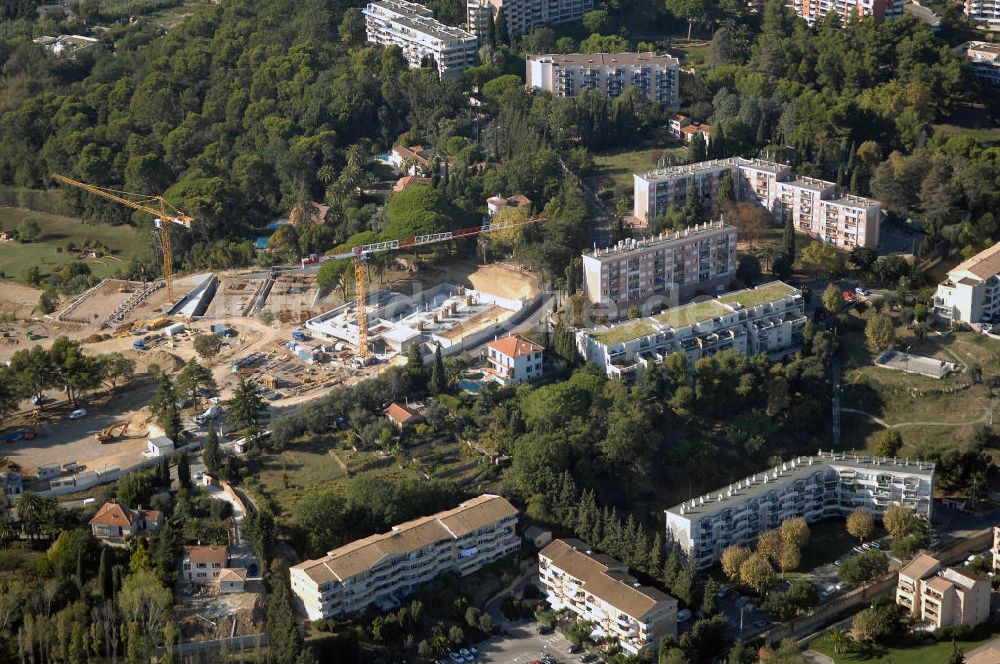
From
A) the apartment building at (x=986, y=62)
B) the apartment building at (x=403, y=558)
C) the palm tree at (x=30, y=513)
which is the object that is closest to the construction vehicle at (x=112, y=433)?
the palm tree at (x=30, y=513)

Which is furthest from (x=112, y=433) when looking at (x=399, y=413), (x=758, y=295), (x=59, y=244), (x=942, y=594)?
(x=942, y=594)

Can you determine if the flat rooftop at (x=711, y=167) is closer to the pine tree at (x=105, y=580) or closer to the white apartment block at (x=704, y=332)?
the white apartment block at (x=704, y=332)

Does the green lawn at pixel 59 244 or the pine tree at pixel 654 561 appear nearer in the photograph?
the pine tree at pixel 654 561

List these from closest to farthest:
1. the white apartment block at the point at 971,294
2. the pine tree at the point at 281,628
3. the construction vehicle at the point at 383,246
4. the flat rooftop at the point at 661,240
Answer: the pine tree at the point at 281,628
the white apartment block at the point at 971,294
the construction vehicle at the point at 383,246
the flat rooftop at the point at 661,240

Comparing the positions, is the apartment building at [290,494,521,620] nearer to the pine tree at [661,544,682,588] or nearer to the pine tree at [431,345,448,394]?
the pine tree at [661,544,682,588]

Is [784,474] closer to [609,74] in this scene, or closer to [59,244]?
[609,74]

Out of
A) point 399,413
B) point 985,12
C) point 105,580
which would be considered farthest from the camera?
point 985,12

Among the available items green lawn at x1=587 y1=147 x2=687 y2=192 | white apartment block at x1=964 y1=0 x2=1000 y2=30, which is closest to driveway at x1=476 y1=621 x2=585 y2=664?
green lawn at x1=587 y1=147 x2=687 y2=192
